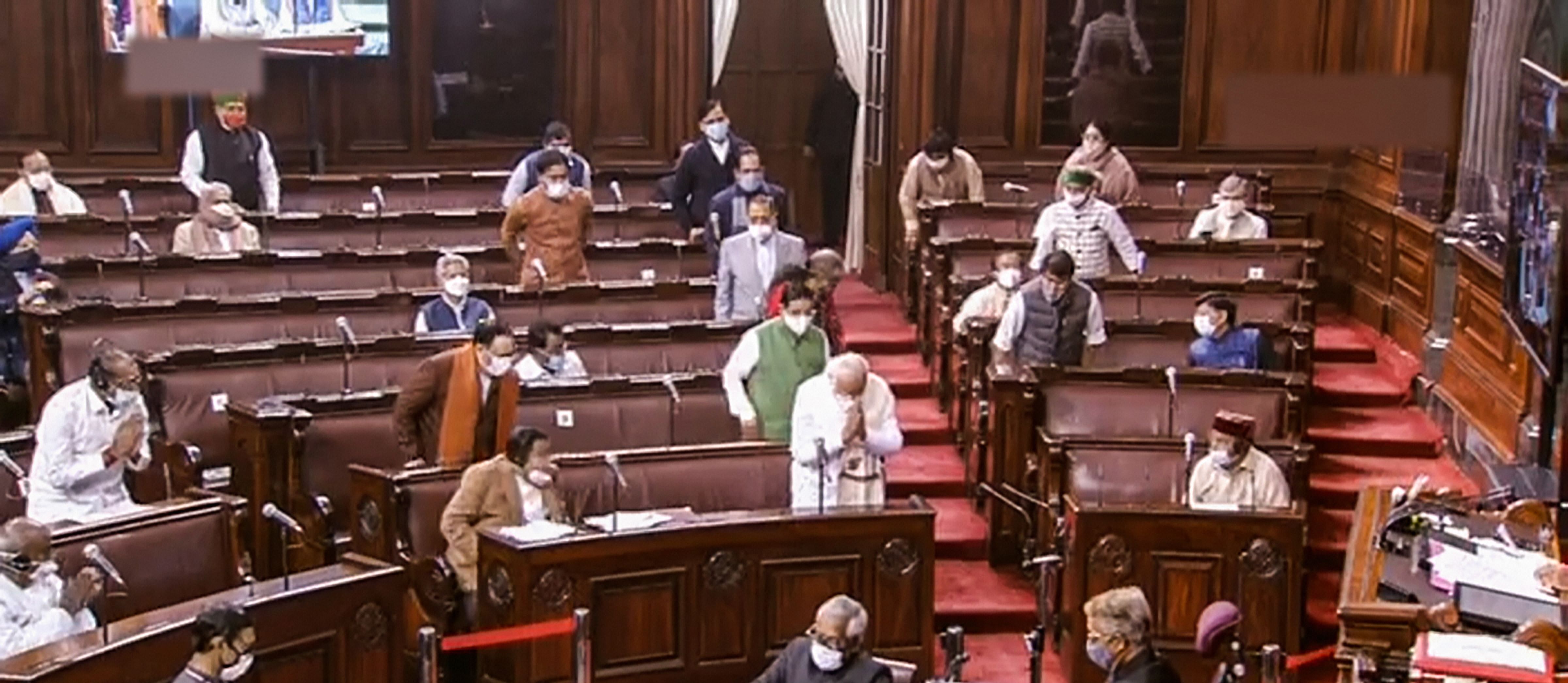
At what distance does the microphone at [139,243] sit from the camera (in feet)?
38.1

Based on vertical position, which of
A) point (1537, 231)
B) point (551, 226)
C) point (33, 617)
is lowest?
point (33, 617)

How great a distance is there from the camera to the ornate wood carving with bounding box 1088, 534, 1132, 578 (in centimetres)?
820

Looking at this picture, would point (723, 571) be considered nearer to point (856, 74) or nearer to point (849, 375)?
point (849, 375)

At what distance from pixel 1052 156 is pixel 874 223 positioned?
1229 mm

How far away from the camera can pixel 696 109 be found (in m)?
15.4

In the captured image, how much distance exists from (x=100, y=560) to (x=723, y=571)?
211cm

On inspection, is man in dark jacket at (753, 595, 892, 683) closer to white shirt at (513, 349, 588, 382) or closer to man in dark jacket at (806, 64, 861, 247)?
white shirt at (513, 349, 588, 382)

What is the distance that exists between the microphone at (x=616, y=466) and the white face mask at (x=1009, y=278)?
2.59 metres

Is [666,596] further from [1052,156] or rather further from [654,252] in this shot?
[1052,156]

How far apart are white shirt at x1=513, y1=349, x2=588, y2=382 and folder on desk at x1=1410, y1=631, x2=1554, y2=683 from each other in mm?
4259

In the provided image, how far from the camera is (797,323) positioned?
28.0ft

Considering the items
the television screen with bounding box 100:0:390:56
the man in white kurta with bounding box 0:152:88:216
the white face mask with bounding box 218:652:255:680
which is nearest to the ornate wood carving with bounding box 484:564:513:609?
the white face mask with bounding box 218:652:255:680

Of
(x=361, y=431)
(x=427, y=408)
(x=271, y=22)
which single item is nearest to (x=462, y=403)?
(x=427, y=408)

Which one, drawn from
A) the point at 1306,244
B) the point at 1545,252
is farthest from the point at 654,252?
the point at 1545,252
